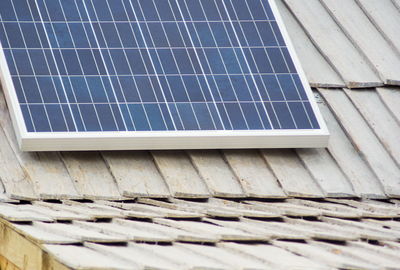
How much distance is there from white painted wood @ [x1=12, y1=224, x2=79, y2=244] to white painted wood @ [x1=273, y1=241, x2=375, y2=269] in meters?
1.79

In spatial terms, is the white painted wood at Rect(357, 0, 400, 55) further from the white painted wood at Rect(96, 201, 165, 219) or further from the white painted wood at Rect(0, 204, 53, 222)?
the white painted wood at Rect(0, 204, 53, 222)

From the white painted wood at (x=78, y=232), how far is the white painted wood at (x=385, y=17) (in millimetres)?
6053

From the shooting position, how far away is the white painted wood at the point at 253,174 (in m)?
12.4

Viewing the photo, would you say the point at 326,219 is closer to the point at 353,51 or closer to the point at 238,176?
the point at 238,176

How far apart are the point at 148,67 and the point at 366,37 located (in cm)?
334

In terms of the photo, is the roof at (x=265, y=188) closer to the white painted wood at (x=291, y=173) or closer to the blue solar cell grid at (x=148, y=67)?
the white painted wood at (x=291, y=173)

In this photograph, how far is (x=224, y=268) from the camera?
9.03 meters

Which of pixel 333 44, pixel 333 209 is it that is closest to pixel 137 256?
pixel 333 209

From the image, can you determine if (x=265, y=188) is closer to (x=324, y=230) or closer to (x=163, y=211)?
(x=163, y=211)

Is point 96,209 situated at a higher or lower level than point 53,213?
higher

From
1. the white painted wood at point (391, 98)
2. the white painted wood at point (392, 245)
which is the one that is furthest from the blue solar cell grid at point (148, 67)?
the white painted wood at point (392, 245)

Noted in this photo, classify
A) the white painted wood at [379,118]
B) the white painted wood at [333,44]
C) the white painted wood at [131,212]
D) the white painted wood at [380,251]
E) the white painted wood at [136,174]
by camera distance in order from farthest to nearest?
the white painted wood at [333,44]
the white painted wood at [379,118]
the white painted wood at [136,174]
the white painted wood at [131,212]
the white painted wood at [380,251]

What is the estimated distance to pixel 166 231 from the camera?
10.4 metres

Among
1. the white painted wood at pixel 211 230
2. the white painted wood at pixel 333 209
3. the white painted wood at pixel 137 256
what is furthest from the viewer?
the white painted wood at pixel 333 209
